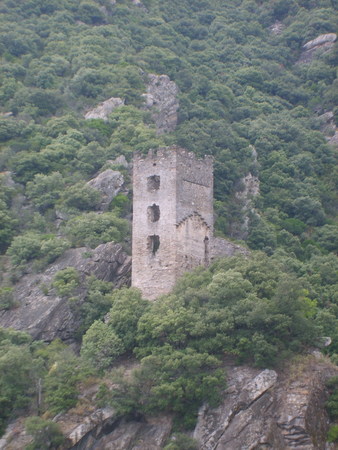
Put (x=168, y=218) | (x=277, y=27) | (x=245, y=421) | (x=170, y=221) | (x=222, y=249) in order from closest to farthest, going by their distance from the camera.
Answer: (x=245, y=421) < (x=170, y=221) < (x=168, y=218) < (x=222, y=249) < (x=277, y=27)

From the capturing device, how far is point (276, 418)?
43.4 meters

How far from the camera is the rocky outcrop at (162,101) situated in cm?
8238

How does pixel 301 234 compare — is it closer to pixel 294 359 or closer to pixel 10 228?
pixel 10 228

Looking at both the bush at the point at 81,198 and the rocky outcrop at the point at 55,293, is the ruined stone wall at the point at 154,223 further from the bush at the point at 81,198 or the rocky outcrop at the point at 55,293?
the bush at the point at 81,198

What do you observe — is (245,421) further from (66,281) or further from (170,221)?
(66,281)

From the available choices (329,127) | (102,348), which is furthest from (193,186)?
(329,127)

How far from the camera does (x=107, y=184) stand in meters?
66.8

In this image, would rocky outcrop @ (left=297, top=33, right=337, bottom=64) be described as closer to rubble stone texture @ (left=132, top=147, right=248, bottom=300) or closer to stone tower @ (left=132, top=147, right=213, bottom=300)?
rubble stone texture @ (left=132, top=147, right=248, bottom=300)

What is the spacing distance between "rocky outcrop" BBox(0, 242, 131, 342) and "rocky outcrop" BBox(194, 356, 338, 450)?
37.1 feet

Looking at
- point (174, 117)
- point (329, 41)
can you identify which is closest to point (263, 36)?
point (329, 41)

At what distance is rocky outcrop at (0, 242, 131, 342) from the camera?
5266 cm

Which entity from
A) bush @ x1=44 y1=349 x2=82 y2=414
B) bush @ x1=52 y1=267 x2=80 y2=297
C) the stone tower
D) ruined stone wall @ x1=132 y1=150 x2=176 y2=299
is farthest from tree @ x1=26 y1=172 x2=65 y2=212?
bush @ x1=44 y1=349 x2=82 y2=414

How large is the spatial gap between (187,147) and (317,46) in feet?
105

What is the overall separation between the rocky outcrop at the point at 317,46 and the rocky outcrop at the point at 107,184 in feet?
134
